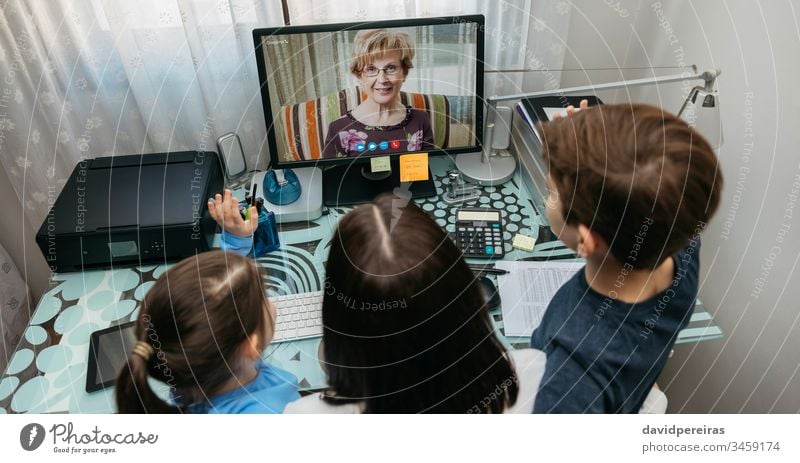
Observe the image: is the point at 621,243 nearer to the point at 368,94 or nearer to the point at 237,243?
the point at 368,94

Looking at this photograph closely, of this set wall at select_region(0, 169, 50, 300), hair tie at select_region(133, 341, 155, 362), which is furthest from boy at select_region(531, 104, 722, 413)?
wall at select_region(0, 169, 50, 300)

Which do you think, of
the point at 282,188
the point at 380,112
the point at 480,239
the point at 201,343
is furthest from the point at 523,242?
the point at 201,343

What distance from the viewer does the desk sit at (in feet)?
3.04

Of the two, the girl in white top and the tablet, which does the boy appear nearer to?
the girl in white top

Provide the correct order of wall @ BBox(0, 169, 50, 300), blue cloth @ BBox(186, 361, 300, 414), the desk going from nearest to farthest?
blue cloth @ BBox(186, 361, 300, 414) < the desk < wall @ BBox(0, 169, 50, 300)

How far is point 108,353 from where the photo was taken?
977 mm

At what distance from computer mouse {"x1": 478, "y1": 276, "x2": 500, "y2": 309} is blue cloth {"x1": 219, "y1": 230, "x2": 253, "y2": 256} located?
0.48 m

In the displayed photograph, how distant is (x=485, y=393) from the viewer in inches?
31.3

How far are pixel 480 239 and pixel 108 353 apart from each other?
747 mm

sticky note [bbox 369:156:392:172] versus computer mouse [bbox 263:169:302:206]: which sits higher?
sticky note [bbox 369:156:392:172]

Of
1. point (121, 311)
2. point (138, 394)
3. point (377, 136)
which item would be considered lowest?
point (121, 311)
